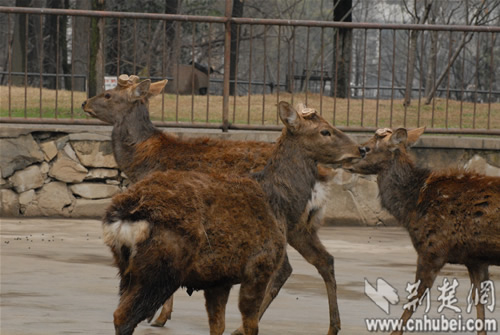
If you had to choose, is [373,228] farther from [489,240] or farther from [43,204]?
[489,240]

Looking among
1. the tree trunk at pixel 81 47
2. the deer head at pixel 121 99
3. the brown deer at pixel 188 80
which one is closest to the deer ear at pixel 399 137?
the deer head at pixel 121 99

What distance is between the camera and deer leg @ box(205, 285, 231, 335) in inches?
231

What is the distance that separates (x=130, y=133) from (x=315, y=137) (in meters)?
2.28

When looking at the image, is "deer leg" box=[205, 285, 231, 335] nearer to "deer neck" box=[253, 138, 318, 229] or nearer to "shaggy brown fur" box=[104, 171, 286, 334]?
"shaggy brown fur" box=[104, 171, 286, 334]

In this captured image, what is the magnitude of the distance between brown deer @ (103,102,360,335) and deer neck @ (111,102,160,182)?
203 cm

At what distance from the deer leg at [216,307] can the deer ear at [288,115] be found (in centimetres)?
118

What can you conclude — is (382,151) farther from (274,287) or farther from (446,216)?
(274,287)

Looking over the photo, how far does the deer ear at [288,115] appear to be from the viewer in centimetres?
625

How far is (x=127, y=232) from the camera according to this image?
5.06m

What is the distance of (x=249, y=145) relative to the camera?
732 cm

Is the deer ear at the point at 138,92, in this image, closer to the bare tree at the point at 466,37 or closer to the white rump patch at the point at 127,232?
the white rump patch at the point at 127,232

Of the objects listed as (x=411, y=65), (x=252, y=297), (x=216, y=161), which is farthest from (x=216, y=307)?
(x=411, y=65)

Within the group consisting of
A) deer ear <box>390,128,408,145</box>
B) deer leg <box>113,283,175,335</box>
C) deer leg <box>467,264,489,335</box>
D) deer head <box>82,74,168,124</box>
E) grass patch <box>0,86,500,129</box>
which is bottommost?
deer leg <box>467,264,489,335</box>

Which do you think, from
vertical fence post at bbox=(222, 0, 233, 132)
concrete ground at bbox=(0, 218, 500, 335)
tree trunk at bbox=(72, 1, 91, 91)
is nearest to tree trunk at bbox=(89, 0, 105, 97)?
vertical fence post at bbox=(222, 0, 233, 132)
